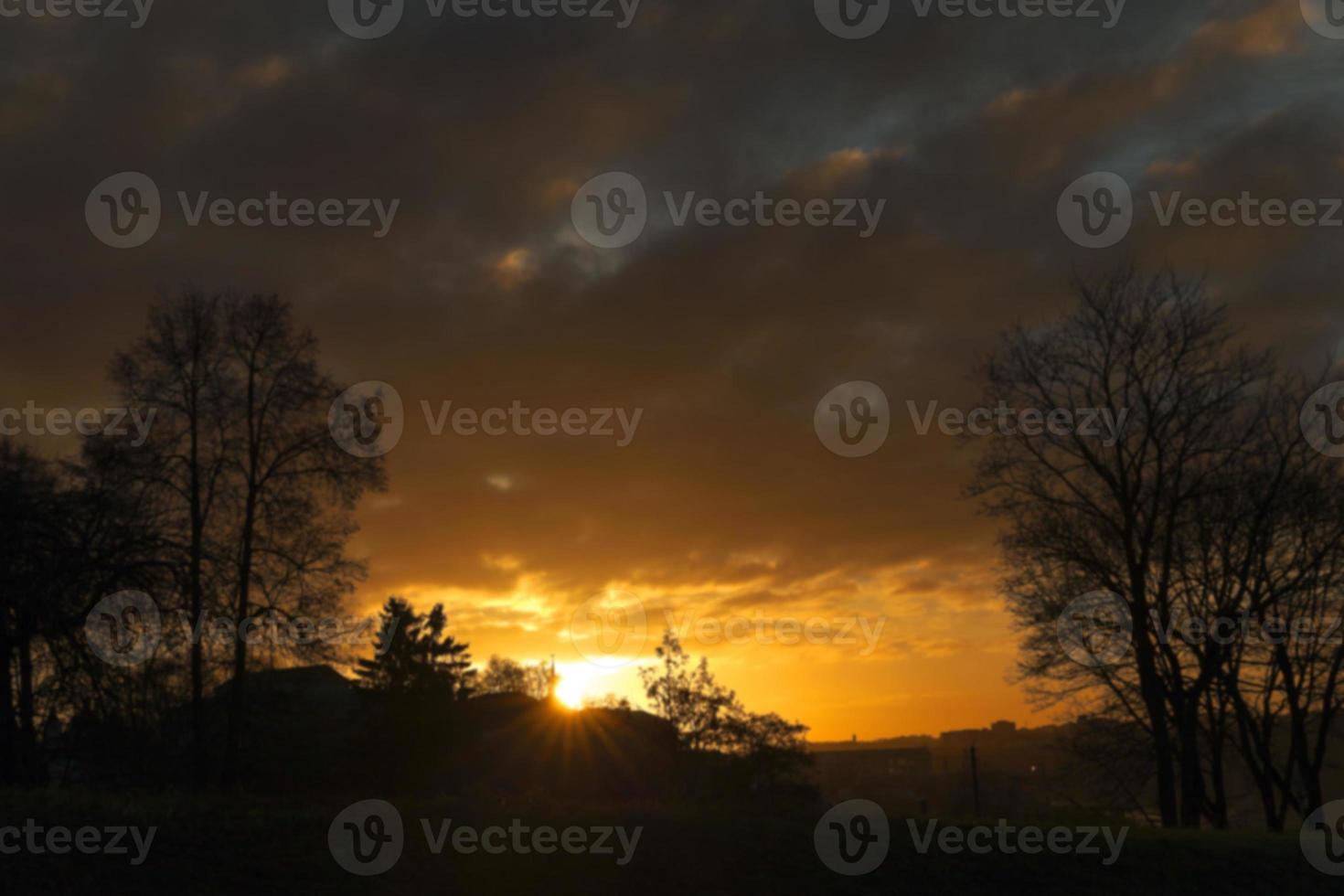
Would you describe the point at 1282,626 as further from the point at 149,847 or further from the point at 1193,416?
the point at 149,847

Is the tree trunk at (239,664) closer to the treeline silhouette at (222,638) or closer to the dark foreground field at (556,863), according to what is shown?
the treeline silhouette at (222,638)

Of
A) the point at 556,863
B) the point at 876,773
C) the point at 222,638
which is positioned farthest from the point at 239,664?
the point at 876,773

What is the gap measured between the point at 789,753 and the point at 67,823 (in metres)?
34.5

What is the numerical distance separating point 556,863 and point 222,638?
1510 cm

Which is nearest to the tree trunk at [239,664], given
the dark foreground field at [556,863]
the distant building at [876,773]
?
the dark foreground field at [556,863]

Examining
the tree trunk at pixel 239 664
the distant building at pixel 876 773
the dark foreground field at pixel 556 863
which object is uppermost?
the tree trunk at pixel 239 664

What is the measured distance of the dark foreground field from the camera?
10.8 metres

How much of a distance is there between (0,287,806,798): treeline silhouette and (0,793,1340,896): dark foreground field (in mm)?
5025

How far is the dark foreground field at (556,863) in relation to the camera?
1084 centimetres

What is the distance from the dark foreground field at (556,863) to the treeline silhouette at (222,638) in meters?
5.02

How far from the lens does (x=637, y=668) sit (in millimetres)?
43406

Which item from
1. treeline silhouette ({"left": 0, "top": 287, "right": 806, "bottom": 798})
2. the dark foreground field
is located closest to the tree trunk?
treeline silhouette ({"left": 0, "top": 287, "right": 806, "bottom": 798})

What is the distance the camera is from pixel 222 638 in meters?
24.7

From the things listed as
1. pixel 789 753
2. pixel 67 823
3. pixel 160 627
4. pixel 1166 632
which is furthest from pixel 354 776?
pixel 67 823
